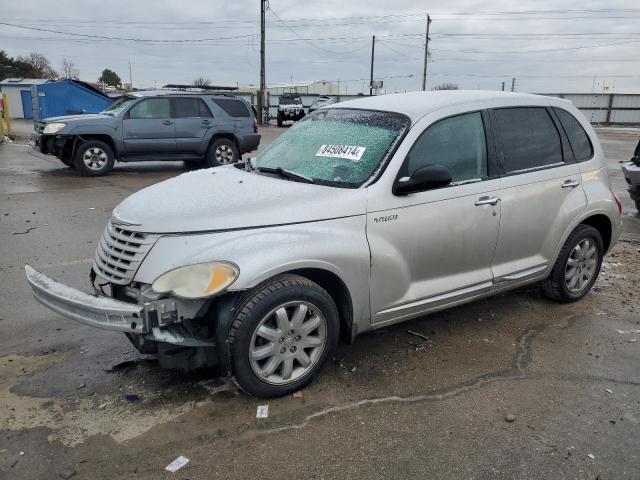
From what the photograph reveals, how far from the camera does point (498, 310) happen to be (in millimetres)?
4840

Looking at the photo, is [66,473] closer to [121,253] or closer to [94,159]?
[121,253]

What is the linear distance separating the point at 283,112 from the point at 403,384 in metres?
31.1

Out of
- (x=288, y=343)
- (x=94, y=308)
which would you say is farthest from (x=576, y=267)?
(x=94, y=308)

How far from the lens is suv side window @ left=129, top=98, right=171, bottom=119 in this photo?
1236 cm

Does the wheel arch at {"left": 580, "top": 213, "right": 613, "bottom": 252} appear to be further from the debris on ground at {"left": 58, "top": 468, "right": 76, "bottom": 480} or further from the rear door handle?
the debris on ground at {"left": 58, "top": 468, "right": 76, "bottom": 480}

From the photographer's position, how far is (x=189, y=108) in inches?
510

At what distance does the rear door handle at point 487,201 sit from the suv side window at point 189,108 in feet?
33.6

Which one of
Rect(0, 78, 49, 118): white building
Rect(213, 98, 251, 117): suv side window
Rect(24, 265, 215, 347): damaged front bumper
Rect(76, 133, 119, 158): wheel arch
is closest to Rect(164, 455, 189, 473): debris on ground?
Rect(24, 265, 215, 347): damaged front bumper

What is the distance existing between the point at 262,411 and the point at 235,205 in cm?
124

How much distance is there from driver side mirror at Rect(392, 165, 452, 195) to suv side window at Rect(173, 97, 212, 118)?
10312 millimetres

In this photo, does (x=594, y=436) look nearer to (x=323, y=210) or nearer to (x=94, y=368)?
(x=323, y=210)

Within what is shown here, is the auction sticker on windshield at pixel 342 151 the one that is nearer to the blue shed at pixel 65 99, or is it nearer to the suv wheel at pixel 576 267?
the suv wheel at pixel 576 267

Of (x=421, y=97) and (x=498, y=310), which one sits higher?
(x=421, y=97)

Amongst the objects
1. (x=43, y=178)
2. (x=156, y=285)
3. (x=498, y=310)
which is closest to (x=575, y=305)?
(x=498, y=310)
